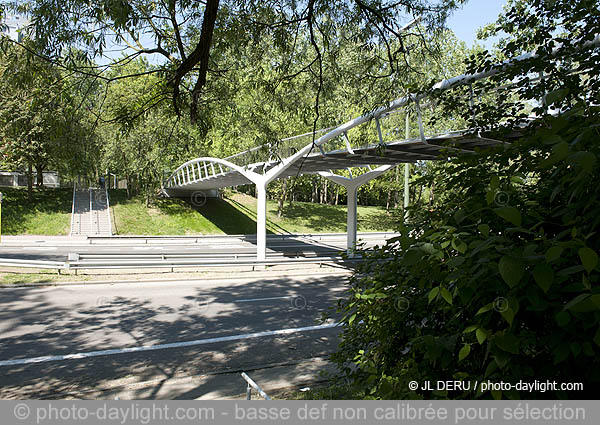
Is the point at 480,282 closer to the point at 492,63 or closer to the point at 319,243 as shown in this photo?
the point at 492,63

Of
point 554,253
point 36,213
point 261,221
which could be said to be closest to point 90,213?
point 36,213

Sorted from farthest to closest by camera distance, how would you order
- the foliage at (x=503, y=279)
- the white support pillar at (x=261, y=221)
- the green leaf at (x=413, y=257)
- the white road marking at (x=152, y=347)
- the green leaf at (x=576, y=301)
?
the white support pillar at (x=261, y=221) → the white road marking at (x=152, y=347) → the green leaf at (x=413, y=257) → the foliage at (x=503, y=279) → the green leaf at (x=576, y=301)

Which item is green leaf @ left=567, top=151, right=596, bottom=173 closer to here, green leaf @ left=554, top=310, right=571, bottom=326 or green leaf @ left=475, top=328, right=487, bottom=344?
green leaf @ left=554, top=310, right=571, bottom=326

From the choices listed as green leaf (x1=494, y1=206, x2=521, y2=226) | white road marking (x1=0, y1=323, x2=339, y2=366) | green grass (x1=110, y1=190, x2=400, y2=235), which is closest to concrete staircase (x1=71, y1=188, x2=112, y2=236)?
green grass (x1=110, y1=190, x2=400, y2=235)

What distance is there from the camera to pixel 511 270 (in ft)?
4.82

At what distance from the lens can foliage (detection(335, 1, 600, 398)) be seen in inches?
60.0

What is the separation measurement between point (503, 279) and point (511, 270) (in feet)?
0.34

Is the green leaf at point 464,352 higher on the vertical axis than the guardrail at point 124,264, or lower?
higher

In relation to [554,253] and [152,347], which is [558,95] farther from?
[152,347]

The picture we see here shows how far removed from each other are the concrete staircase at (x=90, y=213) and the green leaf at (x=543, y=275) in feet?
102

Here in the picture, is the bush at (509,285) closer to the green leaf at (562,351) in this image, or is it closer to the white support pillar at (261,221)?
the green leaf at (562,351)

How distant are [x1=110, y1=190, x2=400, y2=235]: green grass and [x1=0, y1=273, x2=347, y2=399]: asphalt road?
19459 mm

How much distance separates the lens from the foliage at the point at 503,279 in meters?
1.52

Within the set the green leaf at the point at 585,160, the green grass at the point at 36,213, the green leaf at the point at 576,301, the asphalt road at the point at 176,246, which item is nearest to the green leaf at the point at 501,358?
the green leaf at the point at 576,301
